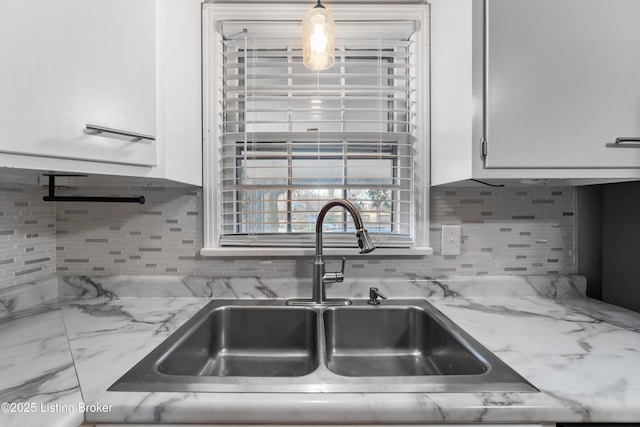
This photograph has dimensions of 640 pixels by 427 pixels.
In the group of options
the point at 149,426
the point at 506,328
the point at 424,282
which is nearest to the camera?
the point at 149,426

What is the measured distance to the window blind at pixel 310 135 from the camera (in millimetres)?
1304

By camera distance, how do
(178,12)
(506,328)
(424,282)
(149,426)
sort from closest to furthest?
1. (149,426)
2. (506,328)
3. (178,12)
4. (424,282)

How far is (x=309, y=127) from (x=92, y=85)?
801 millimetres

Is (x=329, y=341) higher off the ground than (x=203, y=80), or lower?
lower

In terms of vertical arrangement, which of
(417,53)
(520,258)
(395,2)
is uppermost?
(395,2)

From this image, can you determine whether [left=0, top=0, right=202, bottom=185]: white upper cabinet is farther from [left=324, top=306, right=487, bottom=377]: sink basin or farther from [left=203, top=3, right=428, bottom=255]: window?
[left=324, top=306, right=487, bottom=377]: sink basin

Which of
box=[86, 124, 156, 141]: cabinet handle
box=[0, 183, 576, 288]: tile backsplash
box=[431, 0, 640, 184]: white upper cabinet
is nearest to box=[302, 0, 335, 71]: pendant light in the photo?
box=[431, 0, 640, 184]: white upper cabinet

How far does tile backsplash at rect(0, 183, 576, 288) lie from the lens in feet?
4.24

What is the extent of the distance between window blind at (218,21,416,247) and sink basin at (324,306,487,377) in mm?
288

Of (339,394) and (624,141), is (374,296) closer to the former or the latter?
(339,394)

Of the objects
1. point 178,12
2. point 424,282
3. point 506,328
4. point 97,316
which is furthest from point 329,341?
point 178,12

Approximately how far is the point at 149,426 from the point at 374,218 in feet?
3.35

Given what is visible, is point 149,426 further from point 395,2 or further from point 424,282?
point 395,2

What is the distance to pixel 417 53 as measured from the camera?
130cm
